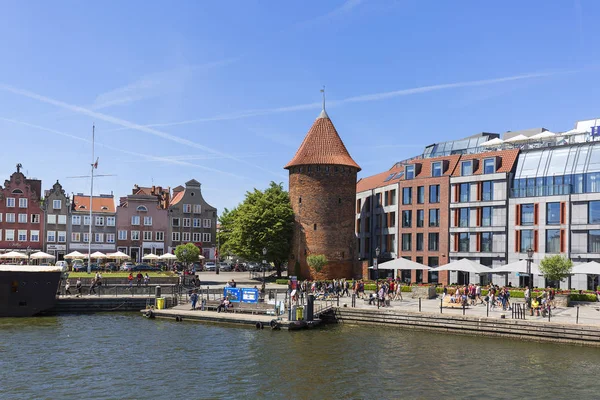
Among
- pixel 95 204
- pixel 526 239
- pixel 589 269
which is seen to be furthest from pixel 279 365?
pixel 95 204

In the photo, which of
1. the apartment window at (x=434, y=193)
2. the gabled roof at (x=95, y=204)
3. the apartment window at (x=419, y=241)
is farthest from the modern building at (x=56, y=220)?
the apartment window at (x=434, y=193)

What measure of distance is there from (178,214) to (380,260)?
36162 millimetres

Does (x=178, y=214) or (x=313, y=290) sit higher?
(x=178, y=214)

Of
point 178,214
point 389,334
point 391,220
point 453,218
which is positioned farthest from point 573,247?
point 178,214

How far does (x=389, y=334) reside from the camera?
36.9 m

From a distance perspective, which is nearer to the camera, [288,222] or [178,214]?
[288,222]

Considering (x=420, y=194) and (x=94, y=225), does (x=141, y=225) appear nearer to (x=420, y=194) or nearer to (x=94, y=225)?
(x=94, y=225)

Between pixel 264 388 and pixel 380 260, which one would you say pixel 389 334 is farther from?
pixel 380 260

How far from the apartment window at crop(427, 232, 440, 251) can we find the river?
27.3 metres

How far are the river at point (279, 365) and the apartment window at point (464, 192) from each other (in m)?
27.8

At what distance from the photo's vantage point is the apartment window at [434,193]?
6469 centimetres

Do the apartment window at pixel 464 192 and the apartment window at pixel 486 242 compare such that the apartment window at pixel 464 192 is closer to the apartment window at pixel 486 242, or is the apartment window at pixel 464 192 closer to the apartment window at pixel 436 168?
the apartment window at pixel 436 168

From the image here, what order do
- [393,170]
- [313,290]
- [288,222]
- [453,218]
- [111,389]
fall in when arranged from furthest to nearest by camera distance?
1. [393,170]
2. [288,222]
3. [453,218]
4. [313,290]
5. [111,389]

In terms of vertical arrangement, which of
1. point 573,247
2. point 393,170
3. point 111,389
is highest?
point 393,170
